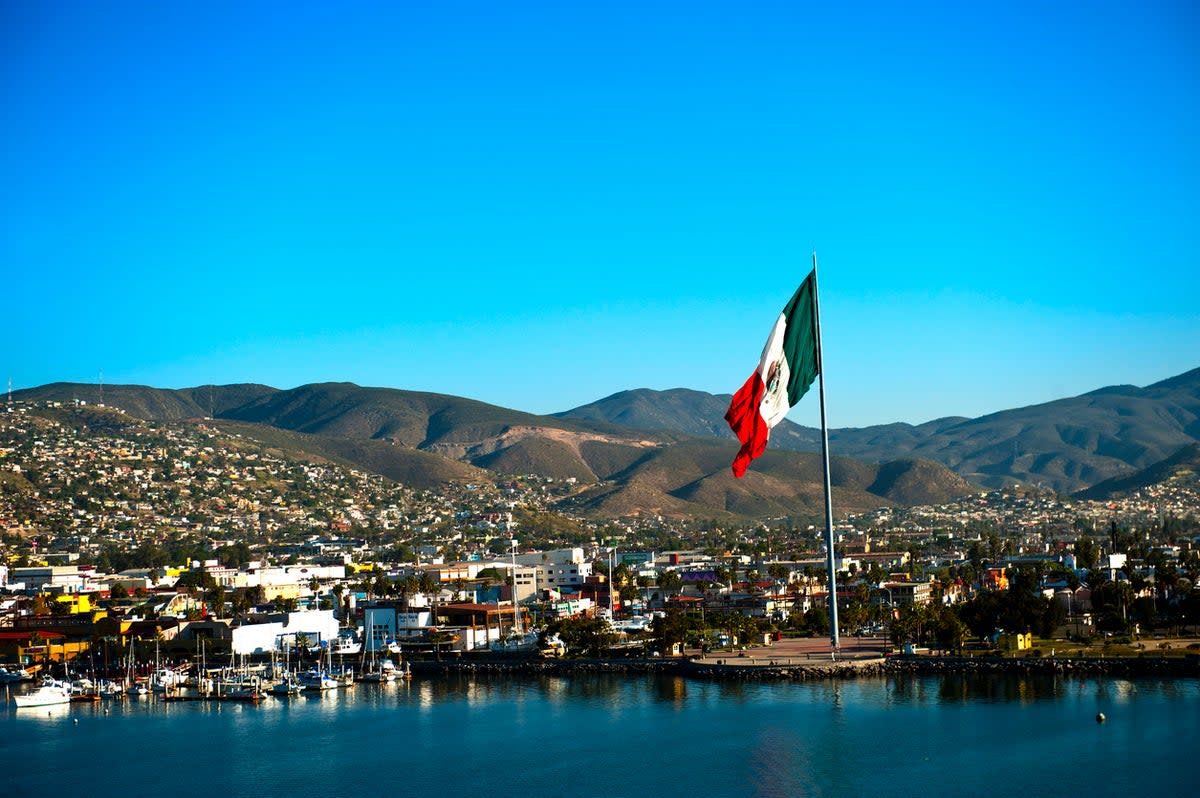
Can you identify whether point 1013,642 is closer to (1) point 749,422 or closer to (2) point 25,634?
(1) point 749,422

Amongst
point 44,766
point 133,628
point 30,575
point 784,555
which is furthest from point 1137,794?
point 784,555

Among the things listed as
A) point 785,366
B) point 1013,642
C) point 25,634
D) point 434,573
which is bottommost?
point 1013,642

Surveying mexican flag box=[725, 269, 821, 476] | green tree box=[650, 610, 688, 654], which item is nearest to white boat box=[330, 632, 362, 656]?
green tree box=[650, 610, 688, 654]

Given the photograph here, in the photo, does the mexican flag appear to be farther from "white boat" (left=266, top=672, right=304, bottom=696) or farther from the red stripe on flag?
"white boat" (left=266, top=672, right=304, bottom=696)

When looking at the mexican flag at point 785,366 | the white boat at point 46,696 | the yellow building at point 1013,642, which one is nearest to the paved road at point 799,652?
the yellow building at point 1013,642

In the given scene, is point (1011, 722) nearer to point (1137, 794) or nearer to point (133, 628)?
point (1137, 794)

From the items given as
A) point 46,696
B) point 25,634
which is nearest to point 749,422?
point 46,696
